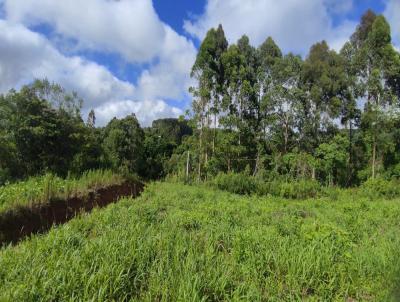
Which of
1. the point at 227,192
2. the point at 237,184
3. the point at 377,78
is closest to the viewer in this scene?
the point at 227,192

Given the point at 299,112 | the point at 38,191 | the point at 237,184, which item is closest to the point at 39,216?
the point at 38,191

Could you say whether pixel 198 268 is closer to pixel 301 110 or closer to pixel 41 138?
pixel 41 138

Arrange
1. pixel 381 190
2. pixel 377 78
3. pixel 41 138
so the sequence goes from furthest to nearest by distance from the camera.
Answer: pixel 377 78, pixel 381 190, pixel 41 138

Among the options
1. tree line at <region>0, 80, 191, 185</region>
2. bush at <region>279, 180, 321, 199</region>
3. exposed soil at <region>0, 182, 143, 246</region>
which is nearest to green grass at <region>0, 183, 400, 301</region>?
exposed soil at <region>0, 182, 143, 246</region>

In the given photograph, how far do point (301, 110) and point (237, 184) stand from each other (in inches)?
414

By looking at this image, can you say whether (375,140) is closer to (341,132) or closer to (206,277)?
(341,132)

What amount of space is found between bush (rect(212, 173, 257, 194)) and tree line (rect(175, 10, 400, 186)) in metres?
4.35

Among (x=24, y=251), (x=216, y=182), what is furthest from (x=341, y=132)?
(x=24, y=251)

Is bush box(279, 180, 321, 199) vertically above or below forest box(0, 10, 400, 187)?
below

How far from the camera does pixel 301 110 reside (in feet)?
83.3

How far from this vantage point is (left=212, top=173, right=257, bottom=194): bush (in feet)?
58.3

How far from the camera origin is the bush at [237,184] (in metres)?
17.8

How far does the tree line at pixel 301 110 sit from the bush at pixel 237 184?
4355 mm

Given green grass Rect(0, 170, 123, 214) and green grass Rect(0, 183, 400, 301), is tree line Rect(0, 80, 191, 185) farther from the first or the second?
green grass Rect(0, 183, 400, 301)
